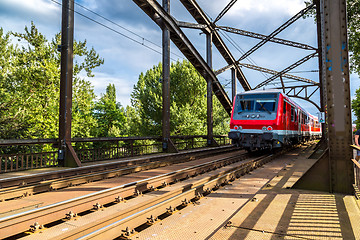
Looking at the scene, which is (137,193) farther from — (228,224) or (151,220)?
(228,224)

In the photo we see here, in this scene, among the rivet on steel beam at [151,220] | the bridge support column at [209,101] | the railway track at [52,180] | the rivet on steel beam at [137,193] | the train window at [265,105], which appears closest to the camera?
the rivet on steel beam at [151,220]

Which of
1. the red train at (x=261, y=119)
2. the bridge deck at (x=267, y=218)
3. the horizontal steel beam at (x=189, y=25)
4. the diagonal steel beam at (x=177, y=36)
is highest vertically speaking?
the horizontal steel beam at (x=189, y=25)

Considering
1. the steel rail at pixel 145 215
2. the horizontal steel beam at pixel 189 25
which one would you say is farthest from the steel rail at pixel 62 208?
the horizontal steel beam at pixel 189 25

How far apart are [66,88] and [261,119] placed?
8.79m

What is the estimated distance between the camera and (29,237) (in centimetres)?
340

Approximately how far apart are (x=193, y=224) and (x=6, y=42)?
2900cm

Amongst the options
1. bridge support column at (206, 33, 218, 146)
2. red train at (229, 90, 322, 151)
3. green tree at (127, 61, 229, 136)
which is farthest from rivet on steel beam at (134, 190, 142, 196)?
green tree at (127, 61, 229, 136)

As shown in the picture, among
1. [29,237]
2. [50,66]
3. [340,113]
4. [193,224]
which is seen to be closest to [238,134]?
[340,113]

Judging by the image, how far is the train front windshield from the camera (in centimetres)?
1229

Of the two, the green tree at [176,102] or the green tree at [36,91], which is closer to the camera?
the green tree at [36,91]

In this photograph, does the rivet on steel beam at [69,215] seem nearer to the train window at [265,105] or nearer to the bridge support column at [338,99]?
the bridge support column at [338,99]

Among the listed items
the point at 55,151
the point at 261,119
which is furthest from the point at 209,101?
the point at 55,151

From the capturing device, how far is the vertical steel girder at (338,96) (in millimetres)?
5285

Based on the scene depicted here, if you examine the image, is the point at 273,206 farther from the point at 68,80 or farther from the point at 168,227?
the point at 68,80
